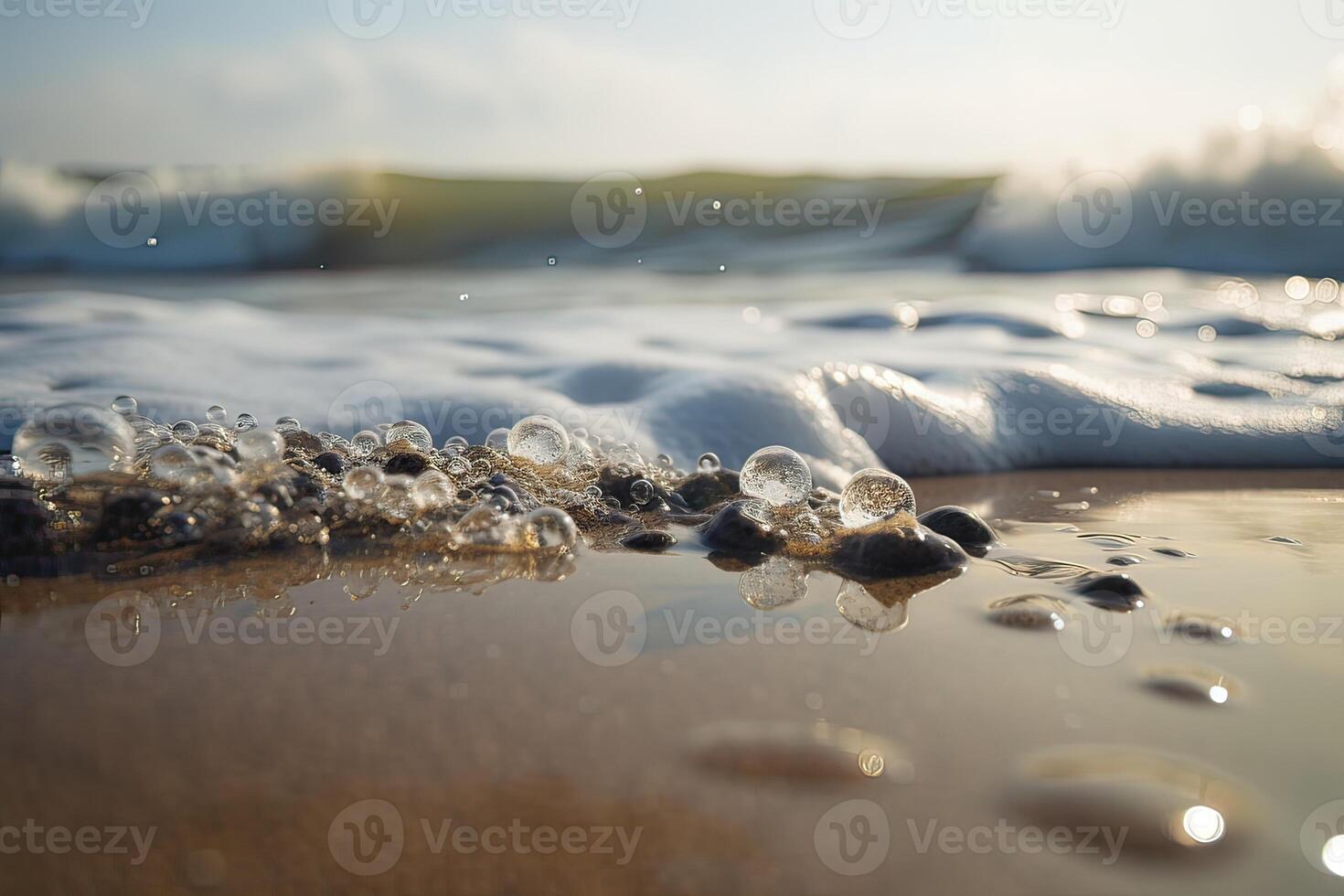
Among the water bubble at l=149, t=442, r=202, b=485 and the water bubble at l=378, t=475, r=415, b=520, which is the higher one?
the water bubble at l=149, t=442, r=202, b=485

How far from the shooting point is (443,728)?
3.87 feet

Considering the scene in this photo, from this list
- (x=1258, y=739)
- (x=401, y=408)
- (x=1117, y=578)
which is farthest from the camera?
(x=401, y=408)

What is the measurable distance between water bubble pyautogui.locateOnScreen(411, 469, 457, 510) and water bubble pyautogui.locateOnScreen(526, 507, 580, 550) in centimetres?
22

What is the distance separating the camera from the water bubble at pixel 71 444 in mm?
1992

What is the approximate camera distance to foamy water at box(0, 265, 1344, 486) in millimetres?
3779

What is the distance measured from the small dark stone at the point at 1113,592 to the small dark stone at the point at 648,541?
916mm

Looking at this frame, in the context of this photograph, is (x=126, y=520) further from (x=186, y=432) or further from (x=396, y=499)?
(x=186, y=432)

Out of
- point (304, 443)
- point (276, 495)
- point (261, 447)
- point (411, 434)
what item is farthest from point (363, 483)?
point (411, 434)

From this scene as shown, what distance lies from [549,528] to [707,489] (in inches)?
26.6

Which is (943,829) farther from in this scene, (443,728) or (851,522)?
(851,522)

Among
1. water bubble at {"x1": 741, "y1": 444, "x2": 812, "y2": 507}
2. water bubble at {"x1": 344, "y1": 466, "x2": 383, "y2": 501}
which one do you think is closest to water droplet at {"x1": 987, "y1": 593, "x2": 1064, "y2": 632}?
water bubble at {"x1": 741, "y1": 444, "x2": 812, "y2": 507}

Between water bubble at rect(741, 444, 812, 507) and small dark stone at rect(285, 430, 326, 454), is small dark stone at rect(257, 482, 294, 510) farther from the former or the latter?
water bubble at rect(741, 444, 812, 507)

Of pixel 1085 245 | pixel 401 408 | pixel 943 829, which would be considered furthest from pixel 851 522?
pixel 1085 245

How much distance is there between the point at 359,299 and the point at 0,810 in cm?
849
